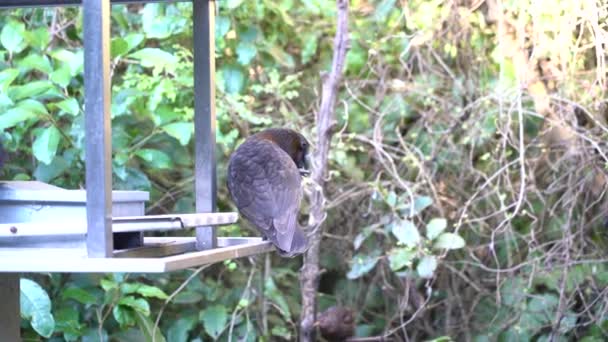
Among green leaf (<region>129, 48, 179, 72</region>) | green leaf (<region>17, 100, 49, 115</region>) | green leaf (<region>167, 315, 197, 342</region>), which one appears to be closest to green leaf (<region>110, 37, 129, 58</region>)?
green leaf (<region>129, 48, 179, 72</region>)

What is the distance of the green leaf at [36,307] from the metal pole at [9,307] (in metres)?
1.08

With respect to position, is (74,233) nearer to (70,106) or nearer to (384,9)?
(70,106)

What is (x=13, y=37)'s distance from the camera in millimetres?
4309

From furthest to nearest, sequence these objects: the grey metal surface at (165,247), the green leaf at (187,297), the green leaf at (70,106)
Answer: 1. the green leaf at (187,297)
2. the green leaf at (70,106)
3. the grey metal surface at (165,247)

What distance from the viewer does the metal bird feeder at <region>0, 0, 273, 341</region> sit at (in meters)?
2.11

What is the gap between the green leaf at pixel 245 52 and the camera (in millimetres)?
4676

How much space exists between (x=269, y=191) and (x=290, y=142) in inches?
18.0

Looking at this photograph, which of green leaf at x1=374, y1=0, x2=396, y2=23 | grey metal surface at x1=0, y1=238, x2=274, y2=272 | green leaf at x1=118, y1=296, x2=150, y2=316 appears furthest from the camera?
green leaf at x1=374, y1=0, x2=396, y2=23

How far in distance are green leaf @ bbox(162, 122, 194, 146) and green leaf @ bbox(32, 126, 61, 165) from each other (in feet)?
1.46

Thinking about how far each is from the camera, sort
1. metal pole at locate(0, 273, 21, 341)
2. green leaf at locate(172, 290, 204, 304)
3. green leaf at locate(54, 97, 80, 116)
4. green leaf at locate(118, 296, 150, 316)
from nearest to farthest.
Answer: metal pole at locate(0, 273, 21, 341)
green leaf at locate(54, 97, 80, 116)
green leaf at locate(118, 296, 150, 316)
green leaf at locate(172, 290, 204, 304)

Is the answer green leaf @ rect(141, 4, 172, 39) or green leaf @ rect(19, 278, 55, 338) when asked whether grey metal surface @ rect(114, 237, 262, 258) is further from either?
green leaf @ rect(141, 4, 172, 39)

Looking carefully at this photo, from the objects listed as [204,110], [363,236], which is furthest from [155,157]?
[204,110]

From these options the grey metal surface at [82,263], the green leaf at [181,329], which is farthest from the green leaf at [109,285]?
→ the grey metal surface at [82,263]

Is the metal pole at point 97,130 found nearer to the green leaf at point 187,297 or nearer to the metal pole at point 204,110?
the metal pole at point 204,110
